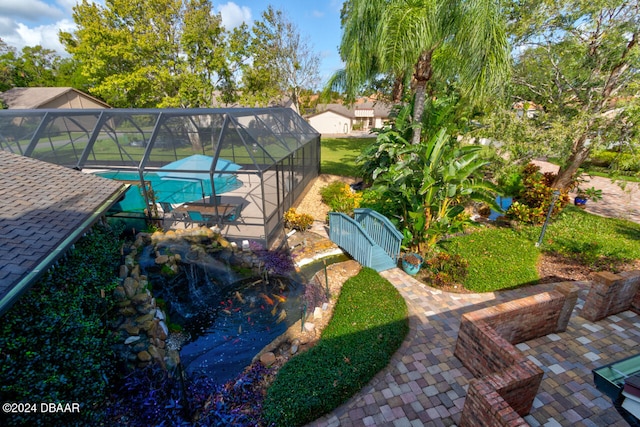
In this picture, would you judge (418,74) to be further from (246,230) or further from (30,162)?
(30,162)

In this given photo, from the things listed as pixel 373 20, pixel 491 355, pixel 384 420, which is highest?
pixel 373 20

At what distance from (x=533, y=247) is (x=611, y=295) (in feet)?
12.0

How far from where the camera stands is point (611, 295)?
6.03 meters

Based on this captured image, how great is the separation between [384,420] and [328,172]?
16609 millimetres

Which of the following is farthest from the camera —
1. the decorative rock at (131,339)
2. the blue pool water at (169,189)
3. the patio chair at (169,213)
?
the patio chair at (169,213)

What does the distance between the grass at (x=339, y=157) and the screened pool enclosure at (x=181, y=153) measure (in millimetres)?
5196

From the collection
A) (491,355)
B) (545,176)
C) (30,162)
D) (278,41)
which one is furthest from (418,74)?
(278,41)

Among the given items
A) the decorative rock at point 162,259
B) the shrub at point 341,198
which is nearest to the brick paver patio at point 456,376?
the shrub at point 341,198

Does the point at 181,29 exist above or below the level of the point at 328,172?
above

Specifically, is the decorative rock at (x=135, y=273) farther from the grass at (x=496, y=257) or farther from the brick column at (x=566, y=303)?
the brick column at (x=566, y=303)

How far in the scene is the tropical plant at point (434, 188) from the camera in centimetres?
736

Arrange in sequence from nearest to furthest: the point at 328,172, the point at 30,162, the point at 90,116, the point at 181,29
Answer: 1. the point at 30,162
2. the point at 90,116
3. the point at 328,172
4. the point at 181,29

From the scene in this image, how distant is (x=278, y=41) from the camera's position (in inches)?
1050

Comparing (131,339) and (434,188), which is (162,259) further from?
(434,188)
